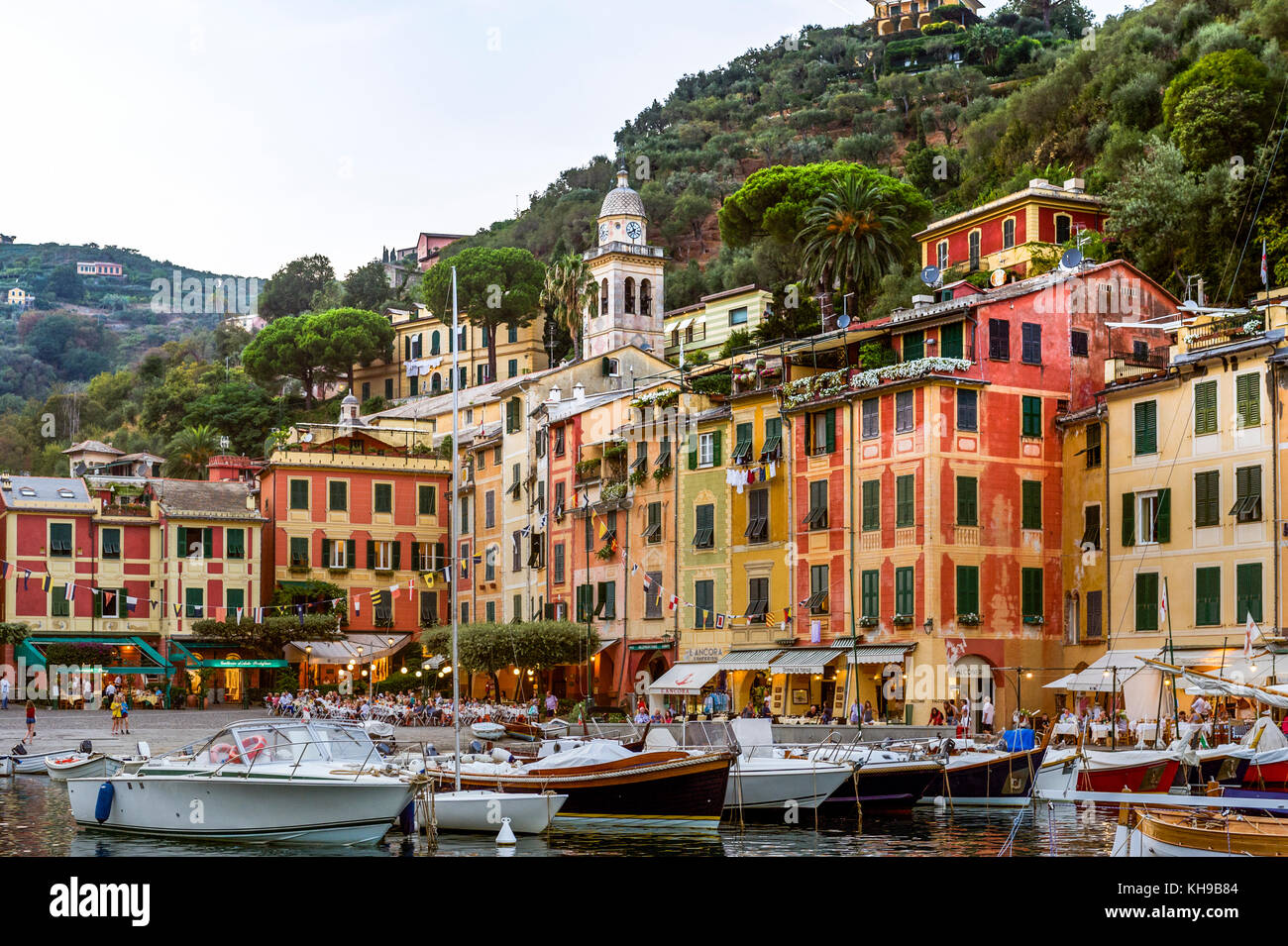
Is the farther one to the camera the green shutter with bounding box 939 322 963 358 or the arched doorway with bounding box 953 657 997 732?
the green shutter with bounding box 939 322 963 358

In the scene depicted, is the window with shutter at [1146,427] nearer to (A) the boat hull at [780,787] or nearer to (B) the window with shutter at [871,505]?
(B) the window with shutter at [871,505]

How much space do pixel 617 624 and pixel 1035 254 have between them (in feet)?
72.1

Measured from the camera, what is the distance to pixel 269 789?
2652cm

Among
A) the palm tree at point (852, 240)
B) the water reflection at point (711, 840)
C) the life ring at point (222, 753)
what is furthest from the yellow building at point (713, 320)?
the life ring at point (222, 753)

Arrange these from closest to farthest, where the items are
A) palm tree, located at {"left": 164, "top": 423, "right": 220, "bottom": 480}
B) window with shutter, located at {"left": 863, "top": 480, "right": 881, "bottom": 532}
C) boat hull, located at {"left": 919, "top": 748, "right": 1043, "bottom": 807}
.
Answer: boat hull, located at {"left": 919, "top": 748, "right": 1043, "bottom": 807}, window with shutter, located at {"left": 863, "top": 480, "right": 881, "bottom": 532}, palm tree, located at {"left": 164, "top": 423, "right": 220, "bottom": 480}

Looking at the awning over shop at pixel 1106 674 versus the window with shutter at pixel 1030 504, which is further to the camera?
the window with shutter at pixel 1030 504

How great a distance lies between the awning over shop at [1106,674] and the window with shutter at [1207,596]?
1554 mm

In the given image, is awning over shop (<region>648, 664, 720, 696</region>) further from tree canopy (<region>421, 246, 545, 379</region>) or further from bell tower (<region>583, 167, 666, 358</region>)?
tree canopy (<region>421, 246, 545, 379</region>)

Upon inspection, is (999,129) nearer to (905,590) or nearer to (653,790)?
(905,590)

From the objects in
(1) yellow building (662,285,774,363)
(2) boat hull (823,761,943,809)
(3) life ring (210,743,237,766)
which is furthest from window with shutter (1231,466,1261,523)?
(1) yellow building (662,285,774,363)

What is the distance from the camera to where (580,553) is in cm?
6469

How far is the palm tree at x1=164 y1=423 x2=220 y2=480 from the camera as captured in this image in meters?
101

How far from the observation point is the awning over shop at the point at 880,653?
47938 millimetres

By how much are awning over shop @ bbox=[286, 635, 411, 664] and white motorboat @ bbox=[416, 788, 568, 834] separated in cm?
4407
